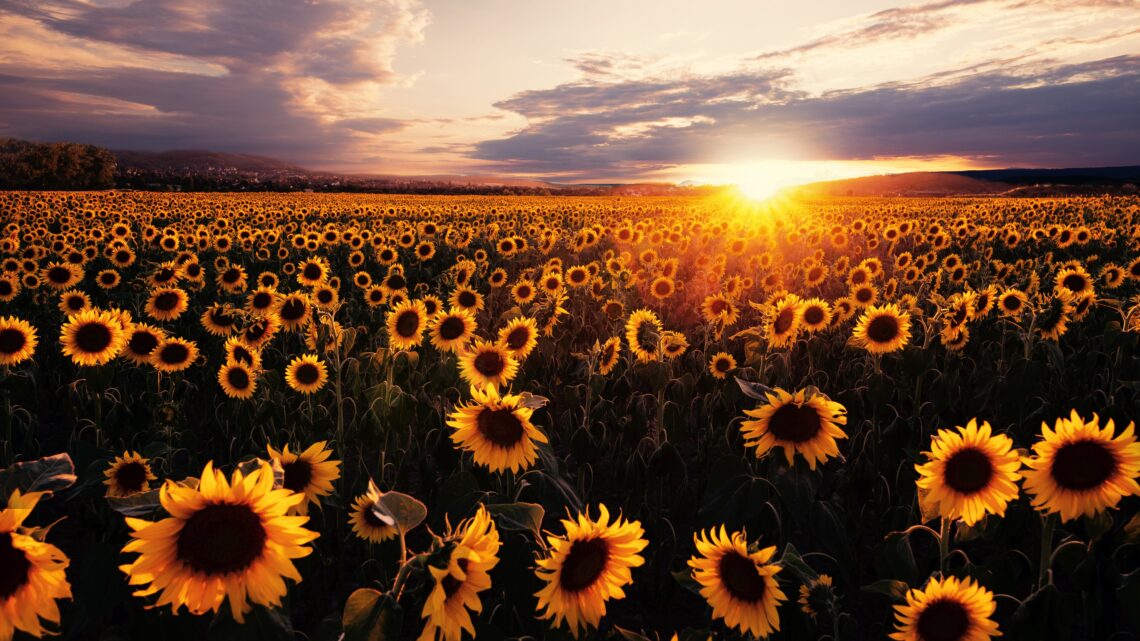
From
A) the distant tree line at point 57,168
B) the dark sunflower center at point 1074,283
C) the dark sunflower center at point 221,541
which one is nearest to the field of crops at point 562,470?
the dark sunflower center at point 221,541

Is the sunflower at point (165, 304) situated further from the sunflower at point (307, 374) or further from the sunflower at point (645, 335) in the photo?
the sunflower at point (645, 335)

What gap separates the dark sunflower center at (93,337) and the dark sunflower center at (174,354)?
0.43 meters

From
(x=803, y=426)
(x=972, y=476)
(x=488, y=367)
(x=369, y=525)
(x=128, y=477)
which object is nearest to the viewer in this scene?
(x=972, y=476)

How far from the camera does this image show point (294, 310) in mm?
6949

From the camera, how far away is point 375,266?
15281 mm

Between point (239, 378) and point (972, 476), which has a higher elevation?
point (972, 476)

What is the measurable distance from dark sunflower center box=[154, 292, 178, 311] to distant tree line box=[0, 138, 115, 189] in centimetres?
9270

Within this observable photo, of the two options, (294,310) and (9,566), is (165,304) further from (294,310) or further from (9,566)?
(9,566)

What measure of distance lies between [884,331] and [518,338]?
3278 millimetres

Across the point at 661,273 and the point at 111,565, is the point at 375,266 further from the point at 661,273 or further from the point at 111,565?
the point at 111,565

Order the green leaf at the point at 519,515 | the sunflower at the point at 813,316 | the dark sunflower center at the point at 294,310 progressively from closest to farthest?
1. the green leaf at the point at 519,515
2. the sunflower at the point at 813,316
3. the dark sunflower center at the point at 294,310

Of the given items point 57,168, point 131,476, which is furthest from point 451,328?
point 57,168

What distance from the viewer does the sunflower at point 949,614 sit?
2057 mm

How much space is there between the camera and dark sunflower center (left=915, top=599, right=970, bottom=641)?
6.77 ft
